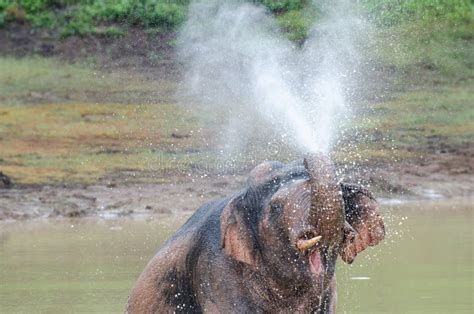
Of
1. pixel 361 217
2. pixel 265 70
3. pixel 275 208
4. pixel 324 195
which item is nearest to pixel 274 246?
pixel 275 208

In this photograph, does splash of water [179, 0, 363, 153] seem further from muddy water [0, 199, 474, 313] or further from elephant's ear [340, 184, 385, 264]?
muddy water [0, 199, 474, 313]

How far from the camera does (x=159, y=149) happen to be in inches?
734

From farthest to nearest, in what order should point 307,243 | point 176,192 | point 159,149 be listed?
point 159,149 < point 176,192 < point 307,243

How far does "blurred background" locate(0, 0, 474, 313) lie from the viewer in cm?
1217

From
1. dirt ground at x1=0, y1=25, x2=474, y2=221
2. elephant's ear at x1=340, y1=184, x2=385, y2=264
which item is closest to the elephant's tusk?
elephant's ear at x1=340, y1=184, x2=385, y2=264

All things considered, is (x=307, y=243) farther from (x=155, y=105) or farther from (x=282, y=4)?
(x=155, y=105)

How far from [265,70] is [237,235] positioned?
5.99m

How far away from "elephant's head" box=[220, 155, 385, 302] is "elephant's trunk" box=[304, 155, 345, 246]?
8 centimetres

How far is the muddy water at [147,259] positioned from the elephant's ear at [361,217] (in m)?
3.06

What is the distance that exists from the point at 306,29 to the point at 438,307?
16.6 ft

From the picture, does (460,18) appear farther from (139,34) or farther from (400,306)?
(400,306)

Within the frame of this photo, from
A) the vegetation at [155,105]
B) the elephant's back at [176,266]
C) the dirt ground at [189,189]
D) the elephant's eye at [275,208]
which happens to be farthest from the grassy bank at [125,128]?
the elephant's eye at [275,208]

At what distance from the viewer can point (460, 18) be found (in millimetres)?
21250

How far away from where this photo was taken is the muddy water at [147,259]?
1077 centimetres
